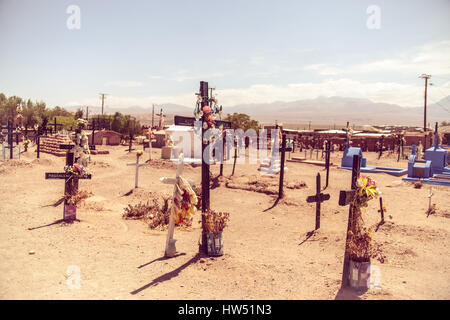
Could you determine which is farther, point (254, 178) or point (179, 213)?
point (254, 178)

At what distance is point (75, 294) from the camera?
5.35 metres

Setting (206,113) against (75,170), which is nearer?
(206,113)

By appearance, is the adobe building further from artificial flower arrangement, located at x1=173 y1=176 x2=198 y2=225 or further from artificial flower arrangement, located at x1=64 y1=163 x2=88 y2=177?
artificial flower arrangement, located at x1=173 y1=176 x2=198 y2=225

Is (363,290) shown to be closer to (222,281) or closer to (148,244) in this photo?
(222,281)

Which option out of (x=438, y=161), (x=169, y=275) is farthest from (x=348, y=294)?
(x=438, y=161)

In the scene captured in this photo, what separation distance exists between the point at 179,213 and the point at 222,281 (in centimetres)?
184

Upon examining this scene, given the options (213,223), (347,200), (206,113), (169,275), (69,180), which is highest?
(206,113)

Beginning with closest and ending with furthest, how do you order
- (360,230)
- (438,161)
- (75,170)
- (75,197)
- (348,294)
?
(348,294)
(360,230)
(75,197)
(75,170)
(438,161)

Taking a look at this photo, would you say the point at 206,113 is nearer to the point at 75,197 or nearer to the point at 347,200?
the point at 347,200

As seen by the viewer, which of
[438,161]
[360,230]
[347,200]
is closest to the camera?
[347,200]

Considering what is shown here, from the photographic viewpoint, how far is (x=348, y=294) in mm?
5719
